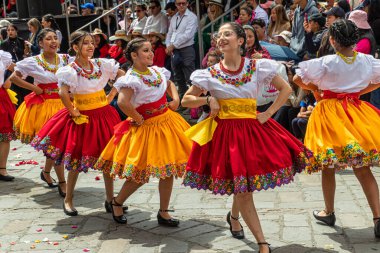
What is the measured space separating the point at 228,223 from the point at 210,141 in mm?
1204

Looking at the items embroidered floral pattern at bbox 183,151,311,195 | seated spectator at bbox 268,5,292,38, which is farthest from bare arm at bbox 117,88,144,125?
seated spectator at bbox 268,5,292,38

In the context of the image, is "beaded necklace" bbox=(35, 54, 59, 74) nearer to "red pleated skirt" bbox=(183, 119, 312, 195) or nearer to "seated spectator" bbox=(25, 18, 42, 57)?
"red pleated skirt" bbox=(183, 119, 312, 195)

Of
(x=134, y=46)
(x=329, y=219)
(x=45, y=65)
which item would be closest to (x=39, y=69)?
(x=45, y=65)

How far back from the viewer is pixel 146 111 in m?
6.43

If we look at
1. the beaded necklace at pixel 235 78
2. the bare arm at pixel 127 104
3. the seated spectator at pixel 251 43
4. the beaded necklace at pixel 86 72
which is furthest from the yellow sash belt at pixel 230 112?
the seated spectator at pixel 251 43

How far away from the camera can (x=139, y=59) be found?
6477 millimetres

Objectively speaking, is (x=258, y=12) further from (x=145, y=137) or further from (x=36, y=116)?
(x=145, y=137)

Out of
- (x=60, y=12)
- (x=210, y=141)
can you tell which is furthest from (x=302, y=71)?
(x=60, y=12)

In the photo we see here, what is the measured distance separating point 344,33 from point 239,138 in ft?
4.59

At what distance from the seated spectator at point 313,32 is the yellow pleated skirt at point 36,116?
361cm

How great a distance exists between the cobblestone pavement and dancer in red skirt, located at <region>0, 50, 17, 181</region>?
0.62 meters

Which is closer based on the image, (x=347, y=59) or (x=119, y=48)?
(x=347, y=59)

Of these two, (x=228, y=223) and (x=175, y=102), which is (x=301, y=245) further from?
(x=175, y=102)

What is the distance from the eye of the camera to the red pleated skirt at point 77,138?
6.83 metres
